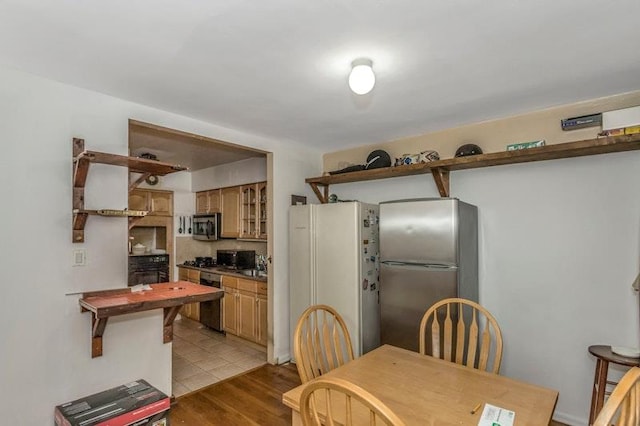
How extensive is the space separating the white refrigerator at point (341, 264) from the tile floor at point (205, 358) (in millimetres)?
805

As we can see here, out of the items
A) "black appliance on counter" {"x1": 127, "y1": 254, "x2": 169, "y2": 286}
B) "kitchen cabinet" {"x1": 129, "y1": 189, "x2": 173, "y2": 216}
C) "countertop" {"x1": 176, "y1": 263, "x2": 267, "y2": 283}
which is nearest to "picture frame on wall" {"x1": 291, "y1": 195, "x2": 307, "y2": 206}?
"countertop" {"x1": 176, "y1": 263, "x2": 267, "y2": 283}

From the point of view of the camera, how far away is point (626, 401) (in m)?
1.06

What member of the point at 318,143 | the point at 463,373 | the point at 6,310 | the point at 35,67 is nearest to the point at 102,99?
the point at 35,67

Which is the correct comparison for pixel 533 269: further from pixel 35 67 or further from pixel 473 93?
pixel 35 67

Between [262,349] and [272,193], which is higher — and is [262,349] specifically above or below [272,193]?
below

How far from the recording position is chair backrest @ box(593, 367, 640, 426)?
0.94m

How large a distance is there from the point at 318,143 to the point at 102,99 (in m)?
2.09

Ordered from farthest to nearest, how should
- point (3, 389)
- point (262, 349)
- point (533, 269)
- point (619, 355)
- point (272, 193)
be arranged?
1. point (262, 349)
2. point (272, 193)
3. point (533, 269)
4. point (619, 355)
5. point (3, 389)

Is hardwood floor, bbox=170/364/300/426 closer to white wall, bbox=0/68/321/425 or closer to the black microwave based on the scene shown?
white wall, bbox=0/68/321/425

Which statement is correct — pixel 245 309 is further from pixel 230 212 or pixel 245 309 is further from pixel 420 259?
pixel 420 259

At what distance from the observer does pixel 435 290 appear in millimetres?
2695

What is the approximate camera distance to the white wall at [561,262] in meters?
2.42

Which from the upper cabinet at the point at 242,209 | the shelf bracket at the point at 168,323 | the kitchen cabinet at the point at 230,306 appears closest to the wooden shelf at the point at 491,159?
the upper cabinet at the point at 242,209

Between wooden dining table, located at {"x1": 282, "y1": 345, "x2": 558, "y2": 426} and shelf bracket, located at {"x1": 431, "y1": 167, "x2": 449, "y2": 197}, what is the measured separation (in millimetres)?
1722
